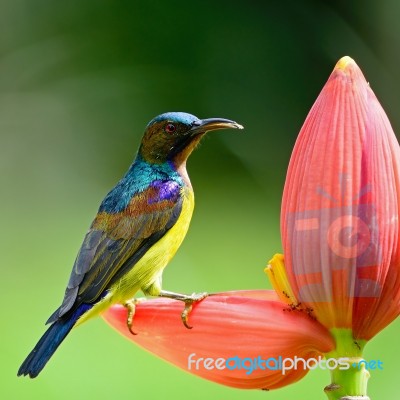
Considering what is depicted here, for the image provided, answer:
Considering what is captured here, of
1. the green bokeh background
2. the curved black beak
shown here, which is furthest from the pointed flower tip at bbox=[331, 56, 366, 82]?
the green bokeh background

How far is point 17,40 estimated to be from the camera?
12.0 ft

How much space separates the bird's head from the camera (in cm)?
97

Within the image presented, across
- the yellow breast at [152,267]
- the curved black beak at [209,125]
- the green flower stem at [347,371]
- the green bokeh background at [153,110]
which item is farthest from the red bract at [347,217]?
the green bokeh background at [153,110]

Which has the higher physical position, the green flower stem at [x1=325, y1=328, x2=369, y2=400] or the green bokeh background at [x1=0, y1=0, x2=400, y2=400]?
the green bokeh background at [x1=0, y1=0, x2=400, y2=400]

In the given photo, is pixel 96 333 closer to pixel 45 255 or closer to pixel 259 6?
pixel 45 255

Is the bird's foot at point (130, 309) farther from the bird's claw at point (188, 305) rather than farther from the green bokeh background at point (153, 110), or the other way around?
the green bokeh background at point (153, 110)

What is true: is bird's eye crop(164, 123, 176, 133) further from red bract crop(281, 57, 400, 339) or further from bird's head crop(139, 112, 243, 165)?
red bract crop(281, 57, 400, 339)

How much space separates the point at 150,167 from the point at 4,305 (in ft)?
3.57

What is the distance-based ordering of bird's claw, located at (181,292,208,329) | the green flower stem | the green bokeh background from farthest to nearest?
the green bokeh background → bird's claw, located at (181,292,208,329) → the green flower stem

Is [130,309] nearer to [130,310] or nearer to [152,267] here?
[130,310]

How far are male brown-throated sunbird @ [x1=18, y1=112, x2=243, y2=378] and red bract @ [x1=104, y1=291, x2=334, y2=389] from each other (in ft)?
0.29

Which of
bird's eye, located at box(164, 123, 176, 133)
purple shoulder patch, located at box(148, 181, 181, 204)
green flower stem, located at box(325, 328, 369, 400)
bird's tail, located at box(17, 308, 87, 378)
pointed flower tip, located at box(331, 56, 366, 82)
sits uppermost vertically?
bird's eye, located at box(164, 123, 176, 133)

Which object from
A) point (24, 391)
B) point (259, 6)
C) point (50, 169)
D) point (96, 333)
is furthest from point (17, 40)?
point (24, 391)

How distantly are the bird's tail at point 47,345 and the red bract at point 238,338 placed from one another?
0.08m
